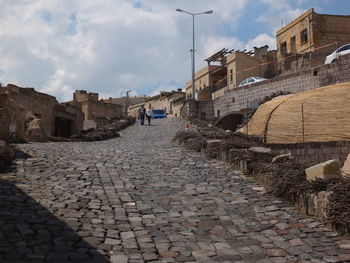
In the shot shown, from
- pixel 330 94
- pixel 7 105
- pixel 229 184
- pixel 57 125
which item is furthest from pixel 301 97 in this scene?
pixel 57 125

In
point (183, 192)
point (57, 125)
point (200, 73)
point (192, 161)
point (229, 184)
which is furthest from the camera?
point (200, 73)

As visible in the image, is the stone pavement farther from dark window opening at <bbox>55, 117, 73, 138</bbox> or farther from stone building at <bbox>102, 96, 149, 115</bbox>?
stone building at <bbox>102, 96, 149, 115</bbox>

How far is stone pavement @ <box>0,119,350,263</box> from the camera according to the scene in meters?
5.04

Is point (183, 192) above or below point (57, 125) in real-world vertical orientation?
below

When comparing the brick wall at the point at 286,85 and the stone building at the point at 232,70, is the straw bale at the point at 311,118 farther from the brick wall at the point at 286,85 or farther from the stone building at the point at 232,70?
the stone building at the point at 232,70

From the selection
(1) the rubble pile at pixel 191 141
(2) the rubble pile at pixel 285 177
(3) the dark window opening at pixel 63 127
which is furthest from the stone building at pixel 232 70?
(2) the rubble pile at pixel 285 177

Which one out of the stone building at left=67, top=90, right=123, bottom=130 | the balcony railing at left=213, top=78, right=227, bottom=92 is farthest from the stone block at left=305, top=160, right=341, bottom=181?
the balcony railing at left=213, top=78, right=227, bottom=92

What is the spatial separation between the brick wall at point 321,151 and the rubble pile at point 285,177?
7.31ft

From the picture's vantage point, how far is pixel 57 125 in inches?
1011

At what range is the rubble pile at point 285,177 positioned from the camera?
231 inches

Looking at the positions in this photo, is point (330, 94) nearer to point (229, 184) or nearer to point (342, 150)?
point (342, 150)

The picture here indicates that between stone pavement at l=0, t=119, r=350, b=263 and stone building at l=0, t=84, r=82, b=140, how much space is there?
559 centimetres

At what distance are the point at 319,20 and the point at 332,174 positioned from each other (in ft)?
110

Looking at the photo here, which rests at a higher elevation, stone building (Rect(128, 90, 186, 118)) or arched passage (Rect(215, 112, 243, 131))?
stone building (Rect(128, 90, 186, 118))
